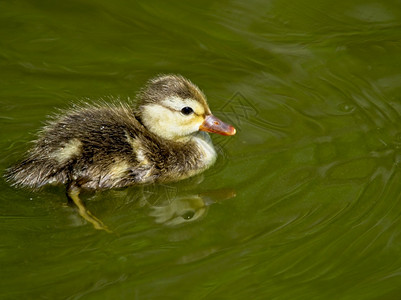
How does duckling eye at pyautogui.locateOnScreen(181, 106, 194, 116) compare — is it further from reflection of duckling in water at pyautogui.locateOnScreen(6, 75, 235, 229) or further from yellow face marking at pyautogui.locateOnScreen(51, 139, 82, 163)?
yellow face marking at pyautogui.locateOnScreen(51, 139, 82, 163)

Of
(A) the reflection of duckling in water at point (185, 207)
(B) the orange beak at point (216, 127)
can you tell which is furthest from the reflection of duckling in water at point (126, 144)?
(A) the reflection of duckling in water at point (185, 207)

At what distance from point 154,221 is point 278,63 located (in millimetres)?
2015

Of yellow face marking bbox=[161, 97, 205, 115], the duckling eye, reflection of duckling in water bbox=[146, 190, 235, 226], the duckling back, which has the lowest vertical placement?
reflection of duckling in water bbox=[146, 190, 235, 226]

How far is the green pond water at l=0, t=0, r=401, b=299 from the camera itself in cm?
373

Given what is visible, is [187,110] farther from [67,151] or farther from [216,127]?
[67,151]

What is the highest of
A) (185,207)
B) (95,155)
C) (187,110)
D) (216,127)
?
(187,110)

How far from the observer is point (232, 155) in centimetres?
477

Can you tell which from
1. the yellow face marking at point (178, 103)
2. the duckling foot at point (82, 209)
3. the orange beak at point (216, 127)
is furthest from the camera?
the orange beak at point (216, 127)

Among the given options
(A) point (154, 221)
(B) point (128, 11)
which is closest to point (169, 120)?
(A) point (154, 221)

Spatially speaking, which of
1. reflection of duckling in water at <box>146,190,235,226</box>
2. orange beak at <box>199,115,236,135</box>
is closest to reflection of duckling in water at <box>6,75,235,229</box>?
orange beak at <box>199,115,236,135</box>

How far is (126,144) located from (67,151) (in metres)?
0.35

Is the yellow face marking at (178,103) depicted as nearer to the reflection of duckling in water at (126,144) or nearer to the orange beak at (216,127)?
the reflection of duckling in water at (126,144)

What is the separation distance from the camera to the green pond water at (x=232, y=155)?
373 centimetres

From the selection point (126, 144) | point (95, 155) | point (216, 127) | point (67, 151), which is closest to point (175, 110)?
point (216, 127)
